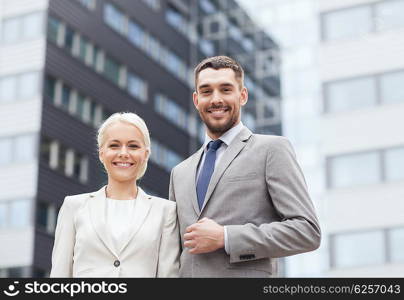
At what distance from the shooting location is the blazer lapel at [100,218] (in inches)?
182

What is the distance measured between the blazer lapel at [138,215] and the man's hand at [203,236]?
45 centimetres

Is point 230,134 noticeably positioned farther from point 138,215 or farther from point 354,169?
point 354,169

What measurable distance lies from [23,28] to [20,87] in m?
2.70

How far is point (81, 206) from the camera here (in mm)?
4809

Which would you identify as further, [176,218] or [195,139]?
[195,139]

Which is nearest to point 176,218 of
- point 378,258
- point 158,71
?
point 378,258

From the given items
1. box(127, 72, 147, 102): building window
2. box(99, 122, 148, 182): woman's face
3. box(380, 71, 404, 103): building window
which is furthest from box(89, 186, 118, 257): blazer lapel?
box(127, 72, 147, 102): building window

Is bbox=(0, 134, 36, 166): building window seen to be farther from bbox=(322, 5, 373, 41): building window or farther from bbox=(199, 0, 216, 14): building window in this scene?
bbox=(199, 0, 216, 14): building window

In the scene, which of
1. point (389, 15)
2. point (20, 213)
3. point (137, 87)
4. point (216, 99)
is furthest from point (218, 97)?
point (137, 87)

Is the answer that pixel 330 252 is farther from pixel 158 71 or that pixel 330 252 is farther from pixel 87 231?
pixel 87 231

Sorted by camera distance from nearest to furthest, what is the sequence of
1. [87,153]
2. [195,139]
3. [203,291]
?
[203,291] → [87,153] → [195,139]

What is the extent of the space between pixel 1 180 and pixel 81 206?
1173 inches

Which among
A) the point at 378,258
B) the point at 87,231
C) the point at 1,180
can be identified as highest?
the point at 1,180

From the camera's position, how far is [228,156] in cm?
473
